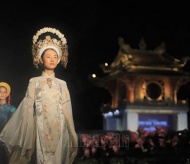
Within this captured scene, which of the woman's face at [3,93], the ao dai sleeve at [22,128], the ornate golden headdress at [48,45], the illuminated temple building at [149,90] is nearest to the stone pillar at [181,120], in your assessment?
the illuminated temple building at [149,90]

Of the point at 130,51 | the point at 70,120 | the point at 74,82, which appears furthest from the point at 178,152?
the point at 74,82

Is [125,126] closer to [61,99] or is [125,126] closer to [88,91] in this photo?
[88,91]

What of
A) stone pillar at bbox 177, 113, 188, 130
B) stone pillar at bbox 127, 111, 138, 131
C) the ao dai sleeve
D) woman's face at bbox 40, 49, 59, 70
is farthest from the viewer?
stone pillar at bbox 177, 113, 188, 130

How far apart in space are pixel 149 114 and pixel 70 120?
18.0 m

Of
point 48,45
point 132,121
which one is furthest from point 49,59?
point 132,121

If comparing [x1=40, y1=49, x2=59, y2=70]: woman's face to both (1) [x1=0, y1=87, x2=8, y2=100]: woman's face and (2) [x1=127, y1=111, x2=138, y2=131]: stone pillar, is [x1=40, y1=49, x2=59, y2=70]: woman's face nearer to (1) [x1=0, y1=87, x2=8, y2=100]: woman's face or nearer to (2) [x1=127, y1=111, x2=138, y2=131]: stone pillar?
(1) [x1=0, y1=87, x2=8, y2=100]: woman's face

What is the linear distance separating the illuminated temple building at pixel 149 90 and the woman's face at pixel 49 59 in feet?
54.8

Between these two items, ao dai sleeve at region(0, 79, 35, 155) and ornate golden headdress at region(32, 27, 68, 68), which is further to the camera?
ornate golden headdress at region(32, 27, 68, 68)

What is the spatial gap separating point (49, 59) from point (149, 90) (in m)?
18.2

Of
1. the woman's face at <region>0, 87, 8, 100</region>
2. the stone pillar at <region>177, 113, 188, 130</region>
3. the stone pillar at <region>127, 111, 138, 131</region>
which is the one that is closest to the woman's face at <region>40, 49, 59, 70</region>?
the woman's face at <region>0, 87, 8, 100</region>

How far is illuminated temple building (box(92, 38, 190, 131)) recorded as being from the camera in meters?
22.7

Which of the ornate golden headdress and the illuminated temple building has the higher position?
the illuminated temple building

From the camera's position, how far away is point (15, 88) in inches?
837

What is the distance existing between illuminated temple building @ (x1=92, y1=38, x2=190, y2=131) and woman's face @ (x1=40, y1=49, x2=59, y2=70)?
16710mm
